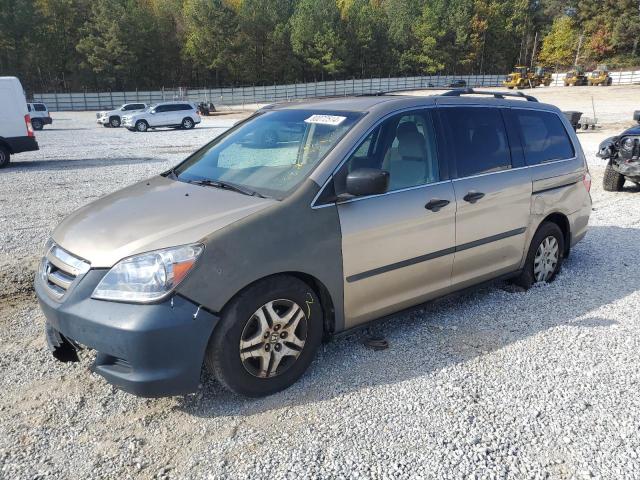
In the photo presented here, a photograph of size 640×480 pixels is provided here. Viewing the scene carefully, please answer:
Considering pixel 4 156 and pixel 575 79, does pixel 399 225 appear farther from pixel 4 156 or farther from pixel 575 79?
pixel 575 79

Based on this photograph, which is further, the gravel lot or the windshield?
the windshield

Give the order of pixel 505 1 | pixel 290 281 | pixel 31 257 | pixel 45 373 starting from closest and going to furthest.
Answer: pixel 290 281, pixel 45 373, pixel 31 257, pixel 505 1

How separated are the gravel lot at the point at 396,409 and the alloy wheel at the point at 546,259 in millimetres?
280

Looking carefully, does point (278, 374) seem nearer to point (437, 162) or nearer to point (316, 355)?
point (316, 355)

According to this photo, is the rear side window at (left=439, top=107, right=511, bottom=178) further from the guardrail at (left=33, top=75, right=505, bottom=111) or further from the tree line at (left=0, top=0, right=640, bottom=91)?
the tree line at (left=0, top=0, right=640, bottom=91)

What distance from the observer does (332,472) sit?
2.50 metres

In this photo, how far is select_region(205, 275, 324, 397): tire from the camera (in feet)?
9.29

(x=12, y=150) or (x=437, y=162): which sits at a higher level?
(x=437, y=162)

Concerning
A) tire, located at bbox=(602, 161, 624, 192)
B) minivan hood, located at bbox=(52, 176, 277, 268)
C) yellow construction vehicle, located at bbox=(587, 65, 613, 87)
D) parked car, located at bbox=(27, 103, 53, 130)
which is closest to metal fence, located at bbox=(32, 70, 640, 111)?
yellow construction vehicle, located at bbox=(587, 65, 613, 87)

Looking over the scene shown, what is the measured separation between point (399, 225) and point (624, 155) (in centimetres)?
745

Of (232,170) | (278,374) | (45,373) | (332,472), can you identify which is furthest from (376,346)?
(45,373)

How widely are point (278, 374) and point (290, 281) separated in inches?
23.2

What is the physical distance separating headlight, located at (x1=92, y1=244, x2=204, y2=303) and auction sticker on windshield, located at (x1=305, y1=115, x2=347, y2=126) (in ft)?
4.68

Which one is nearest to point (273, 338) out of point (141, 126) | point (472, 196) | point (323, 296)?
point (323, 296)
